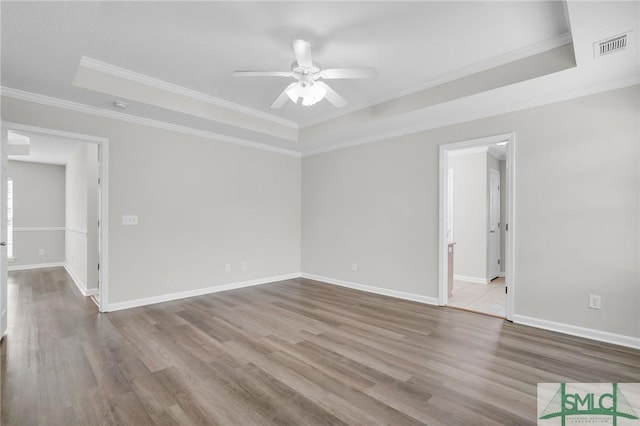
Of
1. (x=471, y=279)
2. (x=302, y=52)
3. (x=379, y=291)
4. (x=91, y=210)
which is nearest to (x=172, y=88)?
(x=302, y=52)

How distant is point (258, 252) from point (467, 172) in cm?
447

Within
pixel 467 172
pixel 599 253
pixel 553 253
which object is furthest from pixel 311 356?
pixel 467 172

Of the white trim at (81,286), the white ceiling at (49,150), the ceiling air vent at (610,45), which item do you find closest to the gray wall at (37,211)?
the white ceiling at (49,150)

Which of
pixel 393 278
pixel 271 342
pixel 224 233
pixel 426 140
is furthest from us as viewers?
pixel 224 233

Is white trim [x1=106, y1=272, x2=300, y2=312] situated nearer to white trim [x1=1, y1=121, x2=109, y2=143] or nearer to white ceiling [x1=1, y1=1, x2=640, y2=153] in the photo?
white trim [x1=1, y1=121, x2=109, y2=143]

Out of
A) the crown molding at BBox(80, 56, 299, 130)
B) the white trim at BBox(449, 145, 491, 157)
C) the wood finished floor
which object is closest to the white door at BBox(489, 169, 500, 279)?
the white trim at BBox(449, 145, 491, 157)

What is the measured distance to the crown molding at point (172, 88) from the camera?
3124mm

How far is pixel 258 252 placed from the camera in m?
5.45

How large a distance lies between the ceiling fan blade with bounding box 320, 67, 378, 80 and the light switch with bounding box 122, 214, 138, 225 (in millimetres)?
3210

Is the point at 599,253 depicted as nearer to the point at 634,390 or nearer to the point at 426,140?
the point at 634,390

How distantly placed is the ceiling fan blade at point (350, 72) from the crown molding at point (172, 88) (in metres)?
2.11

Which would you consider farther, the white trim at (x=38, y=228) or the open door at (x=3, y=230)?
the white trim at (x=38, y=228)

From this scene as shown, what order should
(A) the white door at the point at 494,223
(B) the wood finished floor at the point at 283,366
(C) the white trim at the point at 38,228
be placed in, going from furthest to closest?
(C) the white trim at the point at 38,228 < (A) the white door at the point at 494,223 < (B) the wood finished floor at the point at 283,366

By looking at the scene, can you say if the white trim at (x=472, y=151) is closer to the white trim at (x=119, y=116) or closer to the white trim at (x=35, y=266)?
the white trim at (x=119, y=116)
